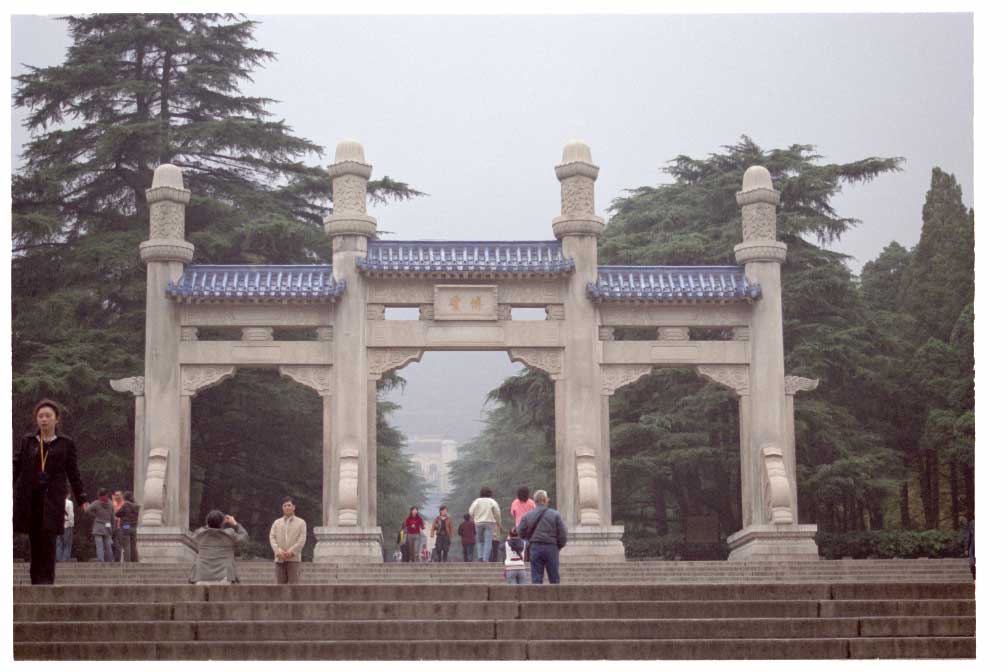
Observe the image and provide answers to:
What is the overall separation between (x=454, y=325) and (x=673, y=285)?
10.2 ft

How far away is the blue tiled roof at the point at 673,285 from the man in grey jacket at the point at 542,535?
7.53 metres

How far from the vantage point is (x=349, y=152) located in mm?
22594

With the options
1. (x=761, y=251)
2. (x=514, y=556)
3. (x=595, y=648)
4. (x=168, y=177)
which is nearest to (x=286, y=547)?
(x=514, y=556)

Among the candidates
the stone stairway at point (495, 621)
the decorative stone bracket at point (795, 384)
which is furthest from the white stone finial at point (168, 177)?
the stone stairway at point (495, 621)

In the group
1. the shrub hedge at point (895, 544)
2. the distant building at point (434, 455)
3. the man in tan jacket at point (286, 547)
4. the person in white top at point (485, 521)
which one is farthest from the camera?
the distant building at point (434, 455)

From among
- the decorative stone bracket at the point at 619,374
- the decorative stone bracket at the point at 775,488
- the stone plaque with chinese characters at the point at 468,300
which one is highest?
the stone plaque with chinese characters at the point at 468,300

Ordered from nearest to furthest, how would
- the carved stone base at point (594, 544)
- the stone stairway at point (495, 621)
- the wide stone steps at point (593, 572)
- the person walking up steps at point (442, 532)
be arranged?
1. the stone stairway at point (495, 621)
2. the wide stone steps at point (593, 572)
3. the carved stone base at point (594, 544)
4. the person walking up steps at point (442, 532)

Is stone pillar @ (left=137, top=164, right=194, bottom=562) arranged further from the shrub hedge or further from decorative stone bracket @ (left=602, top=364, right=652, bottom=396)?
the shrub hedge

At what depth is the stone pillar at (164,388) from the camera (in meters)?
21.3

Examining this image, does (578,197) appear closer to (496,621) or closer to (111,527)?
(111,527)

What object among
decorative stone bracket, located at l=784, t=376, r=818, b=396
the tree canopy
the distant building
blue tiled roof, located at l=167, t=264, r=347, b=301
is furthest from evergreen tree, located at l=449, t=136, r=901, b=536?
the distant building

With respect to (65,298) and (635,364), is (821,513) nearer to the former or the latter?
(635,364)

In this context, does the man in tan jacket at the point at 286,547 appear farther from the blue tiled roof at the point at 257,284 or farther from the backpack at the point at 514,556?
the blue tiled roof at the point at 257,284

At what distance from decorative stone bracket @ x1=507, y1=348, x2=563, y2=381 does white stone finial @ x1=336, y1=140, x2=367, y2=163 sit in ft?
11.3
